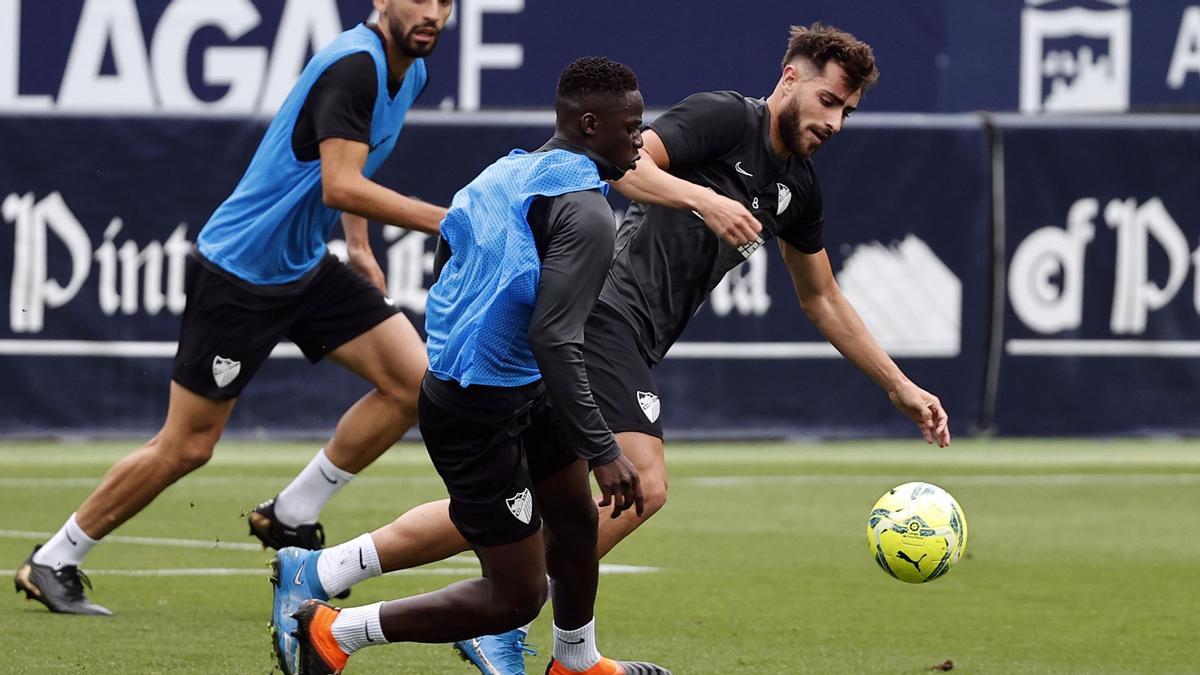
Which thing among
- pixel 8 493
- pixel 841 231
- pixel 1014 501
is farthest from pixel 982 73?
pixel 8 493

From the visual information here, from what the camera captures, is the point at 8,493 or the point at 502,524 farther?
the point at 8,493

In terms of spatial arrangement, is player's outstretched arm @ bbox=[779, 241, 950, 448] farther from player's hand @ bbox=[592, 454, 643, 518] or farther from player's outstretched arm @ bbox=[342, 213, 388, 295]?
player's hand @ bbox=[592, 454, 643, 518]

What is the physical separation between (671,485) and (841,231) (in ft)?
10.6

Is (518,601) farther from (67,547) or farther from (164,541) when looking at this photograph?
(164,541)

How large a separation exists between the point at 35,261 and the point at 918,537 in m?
8.75

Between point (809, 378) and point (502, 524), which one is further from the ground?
point (502, 524)

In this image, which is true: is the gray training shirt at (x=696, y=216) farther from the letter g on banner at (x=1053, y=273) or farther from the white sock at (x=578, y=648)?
the letter g on banner at (x=1053, y=273)

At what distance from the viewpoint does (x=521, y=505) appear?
18.2ft

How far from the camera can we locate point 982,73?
57.9 feet

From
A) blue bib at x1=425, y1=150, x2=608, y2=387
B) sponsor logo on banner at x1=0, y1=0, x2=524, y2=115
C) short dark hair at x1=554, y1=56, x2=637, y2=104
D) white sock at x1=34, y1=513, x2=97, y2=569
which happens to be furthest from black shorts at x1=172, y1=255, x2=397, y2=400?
sponsor logo on banner at x1=0, y1=0, x2=524, y2=115

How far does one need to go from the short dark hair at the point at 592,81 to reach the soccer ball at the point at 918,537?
2029 millimetres

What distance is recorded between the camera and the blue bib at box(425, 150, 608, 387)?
5262 mm

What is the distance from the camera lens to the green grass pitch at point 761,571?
682 centimetres

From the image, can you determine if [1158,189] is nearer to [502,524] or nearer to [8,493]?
[8,493]
